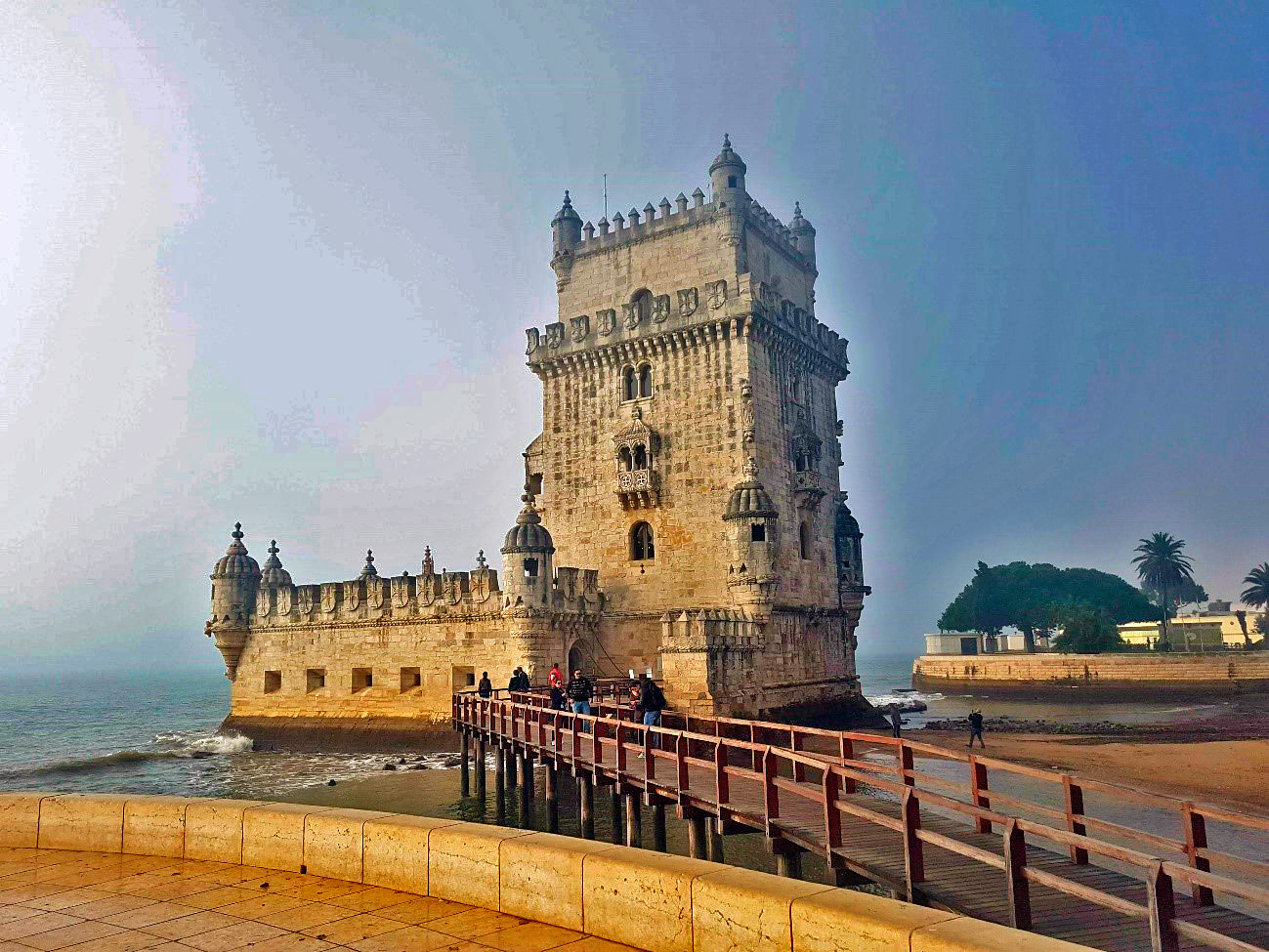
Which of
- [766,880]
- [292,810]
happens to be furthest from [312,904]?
[766,880]

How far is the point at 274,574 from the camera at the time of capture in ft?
132

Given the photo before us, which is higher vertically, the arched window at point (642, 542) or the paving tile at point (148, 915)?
the arched window at point (642, 542)

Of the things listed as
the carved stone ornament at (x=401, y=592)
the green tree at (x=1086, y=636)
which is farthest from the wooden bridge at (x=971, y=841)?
the green tree at (x=1086, y=636)

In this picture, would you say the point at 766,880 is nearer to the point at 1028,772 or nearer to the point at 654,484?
the point at 1028,772

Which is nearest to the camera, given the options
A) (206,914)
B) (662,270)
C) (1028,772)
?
(206,914)

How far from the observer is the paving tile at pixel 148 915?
6.73m

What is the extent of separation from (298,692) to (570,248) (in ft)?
68.0

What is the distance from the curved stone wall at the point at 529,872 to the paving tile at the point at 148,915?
109 centimetres

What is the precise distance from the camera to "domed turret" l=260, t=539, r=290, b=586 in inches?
1572

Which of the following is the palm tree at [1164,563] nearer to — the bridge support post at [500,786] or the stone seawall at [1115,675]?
the stone seawall at [1115,675]

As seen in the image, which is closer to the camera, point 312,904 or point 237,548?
point 312,904

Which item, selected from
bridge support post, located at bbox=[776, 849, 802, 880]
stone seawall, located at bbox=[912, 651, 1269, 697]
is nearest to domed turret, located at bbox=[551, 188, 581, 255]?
bridge support post, located at bbox=[776, 849, 802, 880]

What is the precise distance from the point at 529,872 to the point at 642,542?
87.6 ft

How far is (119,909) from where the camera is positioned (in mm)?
A: 7055
